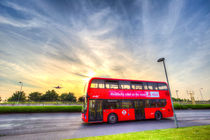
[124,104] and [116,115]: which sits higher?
[124,104]

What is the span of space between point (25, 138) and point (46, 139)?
1.36m

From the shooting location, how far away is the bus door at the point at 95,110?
30.2ft

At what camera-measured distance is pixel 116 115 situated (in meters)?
10.1

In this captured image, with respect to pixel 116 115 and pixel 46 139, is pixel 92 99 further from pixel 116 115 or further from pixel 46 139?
pixel 46 139

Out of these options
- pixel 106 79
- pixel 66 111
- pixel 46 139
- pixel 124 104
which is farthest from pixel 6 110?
pixel 124 104

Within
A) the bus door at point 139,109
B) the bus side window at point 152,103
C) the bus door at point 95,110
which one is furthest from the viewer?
the bus side window at point 152,103

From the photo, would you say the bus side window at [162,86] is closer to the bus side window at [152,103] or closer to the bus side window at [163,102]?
the bus side window at [163,102]

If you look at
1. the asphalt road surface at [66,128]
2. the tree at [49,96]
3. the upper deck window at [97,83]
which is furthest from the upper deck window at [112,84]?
the tree at [49,96]

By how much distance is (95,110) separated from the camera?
9.37 meters

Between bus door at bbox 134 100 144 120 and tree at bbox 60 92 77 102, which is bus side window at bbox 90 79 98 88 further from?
tree at bbox 60 92 77 102

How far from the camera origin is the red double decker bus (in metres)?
9.45

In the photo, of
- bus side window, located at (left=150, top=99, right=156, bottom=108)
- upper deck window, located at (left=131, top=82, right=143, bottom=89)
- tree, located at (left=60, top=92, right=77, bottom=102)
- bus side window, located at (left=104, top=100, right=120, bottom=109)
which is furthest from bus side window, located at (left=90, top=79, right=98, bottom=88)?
tree, located at (left=60, top=92, right=77, bottom=102)

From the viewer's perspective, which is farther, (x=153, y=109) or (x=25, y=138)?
(x=153, y=109)

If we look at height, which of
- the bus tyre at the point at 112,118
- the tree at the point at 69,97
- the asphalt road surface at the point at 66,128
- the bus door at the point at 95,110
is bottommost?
the asphalt road surface at the point at 66,128
